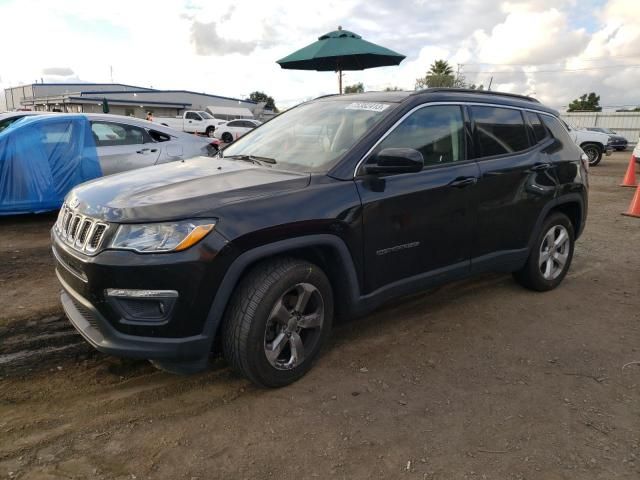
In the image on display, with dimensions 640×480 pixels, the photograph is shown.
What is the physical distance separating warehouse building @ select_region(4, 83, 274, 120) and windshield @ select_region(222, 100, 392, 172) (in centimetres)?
4159

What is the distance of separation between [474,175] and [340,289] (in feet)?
4.76

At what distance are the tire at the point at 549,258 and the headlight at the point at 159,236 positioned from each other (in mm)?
3195

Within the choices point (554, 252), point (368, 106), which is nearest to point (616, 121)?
point (554, 252)

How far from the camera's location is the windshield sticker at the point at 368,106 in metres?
3.41

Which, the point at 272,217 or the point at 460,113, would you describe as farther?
the point at 460,113

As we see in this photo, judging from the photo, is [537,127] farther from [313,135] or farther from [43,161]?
[43,161]

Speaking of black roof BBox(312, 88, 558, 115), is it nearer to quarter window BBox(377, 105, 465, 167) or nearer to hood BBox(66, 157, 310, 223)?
quarter window BBox(377, 105, 465, 167)

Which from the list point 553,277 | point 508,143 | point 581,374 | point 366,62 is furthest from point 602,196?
point 581,374

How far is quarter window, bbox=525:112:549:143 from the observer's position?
14.4ft

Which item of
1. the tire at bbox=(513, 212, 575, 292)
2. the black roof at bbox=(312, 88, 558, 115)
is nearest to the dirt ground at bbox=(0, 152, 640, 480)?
the tire at bbox=(513, 212, 575, 292)

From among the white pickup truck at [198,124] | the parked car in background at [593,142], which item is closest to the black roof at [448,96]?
the parked car in background at [593,142]

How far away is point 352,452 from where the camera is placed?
2.42 m

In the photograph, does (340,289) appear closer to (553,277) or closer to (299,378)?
(299,378)

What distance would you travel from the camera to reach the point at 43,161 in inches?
258
